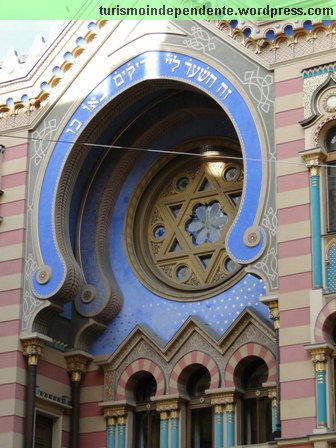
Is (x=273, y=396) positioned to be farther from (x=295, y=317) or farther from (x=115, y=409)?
(x=115, y=409)

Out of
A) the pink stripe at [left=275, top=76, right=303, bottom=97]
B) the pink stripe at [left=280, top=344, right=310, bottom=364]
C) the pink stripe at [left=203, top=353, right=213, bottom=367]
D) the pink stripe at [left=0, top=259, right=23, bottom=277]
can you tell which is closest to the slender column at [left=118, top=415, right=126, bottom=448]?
the pink stripe at [left=203, top=353, right=213, bottom=367]

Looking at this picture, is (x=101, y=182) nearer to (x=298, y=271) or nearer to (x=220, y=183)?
(x=220, y=183)

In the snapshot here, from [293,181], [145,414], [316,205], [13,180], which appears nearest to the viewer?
[316,205]

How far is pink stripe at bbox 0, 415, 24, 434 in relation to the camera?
22.6 meters

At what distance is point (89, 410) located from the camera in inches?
956

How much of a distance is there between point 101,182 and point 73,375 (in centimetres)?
407

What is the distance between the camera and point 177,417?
917 inches

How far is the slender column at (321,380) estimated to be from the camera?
19875mm

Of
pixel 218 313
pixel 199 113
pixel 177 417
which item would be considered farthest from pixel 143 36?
pixel 177 417

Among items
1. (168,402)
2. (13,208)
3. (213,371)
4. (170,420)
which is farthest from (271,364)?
(13,208)

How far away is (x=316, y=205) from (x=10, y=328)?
21.3 feet

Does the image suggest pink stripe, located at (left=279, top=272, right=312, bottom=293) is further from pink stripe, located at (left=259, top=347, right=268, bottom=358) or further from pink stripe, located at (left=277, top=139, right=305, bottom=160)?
pink stripe, located at (left=277, top=139, right=305, bottom=160)

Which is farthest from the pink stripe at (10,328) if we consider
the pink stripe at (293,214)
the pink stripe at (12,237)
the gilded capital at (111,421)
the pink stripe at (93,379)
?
the pink stripe at (293,214)

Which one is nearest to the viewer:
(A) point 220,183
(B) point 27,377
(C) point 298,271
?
(C) point 298,271
